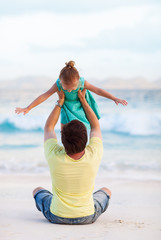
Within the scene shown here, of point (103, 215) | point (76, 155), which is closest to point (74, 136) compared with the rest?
point (76, 155)

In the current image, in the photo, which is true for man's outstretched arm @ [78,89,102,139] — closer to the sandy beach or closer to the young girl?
the young girl

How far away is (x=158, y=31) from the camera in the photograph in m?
27.7

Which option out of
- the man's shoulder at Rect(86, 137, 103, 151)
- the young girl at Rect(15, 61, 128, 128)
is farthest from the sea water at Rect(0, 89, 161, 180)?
the man's shoulder at Rect(86, 137, 103, 151)

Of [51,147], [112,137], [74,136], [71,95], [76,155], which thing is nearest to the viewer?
[74,136]

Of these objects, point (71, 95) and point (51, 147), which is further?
point (71, 95)

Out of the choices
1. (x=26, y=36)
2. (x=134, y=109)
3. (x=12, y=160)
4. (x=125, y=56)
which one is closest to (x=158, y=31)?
(x=125, y=56)

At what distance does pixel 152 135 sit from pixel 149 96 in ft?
32.5

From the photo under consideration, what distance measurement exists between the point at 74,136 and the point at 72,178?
39 centimetres

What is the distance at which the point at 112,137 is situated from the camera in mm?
13336

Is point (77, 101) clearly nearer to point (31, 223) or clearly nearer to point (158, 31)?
point (31, 223)

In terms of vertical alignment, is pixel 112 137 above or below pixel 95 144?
below

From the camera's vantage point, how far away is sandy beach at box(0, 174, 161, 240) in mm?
3041

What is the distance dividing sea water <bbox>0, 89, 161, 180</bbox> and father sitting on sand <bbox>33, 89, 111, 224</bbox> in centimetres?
363

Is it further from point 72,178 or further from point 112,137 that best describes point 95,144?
point 112,137
